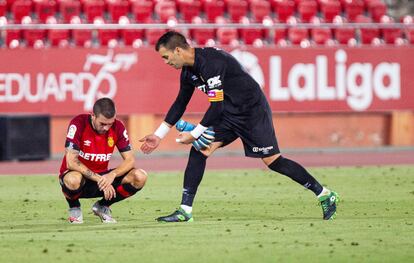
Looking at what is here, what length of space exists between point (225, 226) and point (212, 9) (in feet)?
45.0

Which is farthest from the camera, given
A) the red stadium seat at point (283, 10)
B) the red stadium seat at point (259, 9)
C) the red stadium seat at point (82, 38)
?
the red stadium seat at point (283, 10)

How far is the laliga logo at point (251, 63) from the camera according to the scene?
917 inches

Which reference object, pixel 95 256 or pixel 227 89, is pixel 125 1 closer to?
pixel 227 89

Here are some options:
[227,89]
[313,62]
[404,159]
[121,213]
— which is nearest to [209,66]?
[227,89]

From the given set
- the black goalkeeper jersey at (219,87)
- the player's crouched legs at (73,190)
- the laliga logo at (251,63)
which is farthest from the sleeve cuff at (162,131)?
the laliga logo at (251,63)

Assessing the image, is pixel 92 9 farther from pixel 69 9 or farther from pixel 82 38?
pixel 82 38

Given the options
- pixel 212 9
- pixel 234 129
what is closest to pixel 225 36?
pixel 212 9

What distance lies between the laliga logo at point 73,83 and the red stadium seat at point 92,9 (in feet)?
4.31

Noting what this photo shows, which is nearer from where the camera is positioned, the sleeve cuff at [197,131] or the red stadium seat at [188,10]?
the sleeve cuff at [197,131]

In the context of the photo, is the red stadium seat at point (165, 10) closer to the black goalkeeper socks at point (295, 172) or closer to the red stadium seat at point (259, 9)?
the red stadium seat at point (259, 9)

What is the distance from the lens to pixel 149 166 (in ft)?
66.6

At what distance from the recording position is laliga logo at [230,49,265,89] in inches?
917

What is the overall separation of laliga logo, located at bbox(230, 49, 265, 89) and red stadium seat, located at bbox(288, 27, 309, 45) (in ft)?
3.42

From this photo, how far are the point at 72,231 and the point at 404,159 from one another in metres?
11.8
